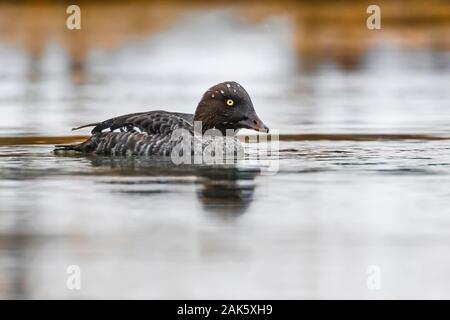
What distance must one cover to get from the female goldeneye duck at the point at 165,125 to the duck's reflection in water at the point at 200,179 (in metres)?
0.12

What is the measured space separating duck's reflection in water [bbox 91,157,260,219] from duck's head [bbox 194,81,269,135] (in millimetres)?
746

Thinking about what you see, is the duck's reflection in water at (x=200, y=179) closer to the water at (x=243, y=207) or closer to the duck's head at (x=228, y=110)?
the water at (x=243, y=207)

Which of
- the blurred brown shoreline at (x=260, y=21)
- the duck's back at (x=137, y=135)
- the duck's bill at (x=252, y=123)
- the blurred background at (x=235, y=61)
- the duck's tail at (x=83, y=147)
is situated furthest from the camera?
the blurred brown shoreline at (x=260, y=21)

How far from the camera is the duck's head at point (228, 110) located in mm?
12688

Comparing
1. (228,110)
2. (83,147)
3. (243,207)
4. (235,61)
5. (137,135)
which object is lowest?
(243,207)

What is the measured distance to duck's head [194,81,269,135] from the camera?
1269 cm

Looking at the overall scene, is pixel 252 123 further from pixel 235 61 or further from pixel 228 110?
pixel 235 61

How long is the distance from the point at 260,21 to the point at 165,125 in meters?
19.9

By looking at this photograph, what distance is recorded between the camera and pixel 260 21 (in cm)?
3206

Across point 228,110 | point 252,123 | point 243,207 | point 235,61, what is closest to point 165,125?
point 228,110

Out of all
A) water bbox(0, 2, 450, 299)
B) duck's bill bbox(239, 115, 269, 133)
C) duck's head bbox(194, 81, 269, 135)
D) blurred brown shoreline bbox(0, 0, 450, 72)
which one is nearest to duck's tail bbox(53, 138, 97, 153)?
water bbox(0, 2, 450, 299)

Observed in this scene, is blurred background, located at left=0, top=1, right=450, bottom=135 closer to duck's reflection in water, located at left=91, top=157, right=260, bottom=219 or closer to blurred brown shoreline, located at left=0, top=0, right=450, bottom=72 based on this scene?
blurred brown shoreline, located at left=0, top=0, right=450, bottom=72

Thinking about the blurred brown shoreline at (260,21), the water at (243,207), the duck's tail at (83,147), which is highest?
the blurred brown shoreline at (260,21)

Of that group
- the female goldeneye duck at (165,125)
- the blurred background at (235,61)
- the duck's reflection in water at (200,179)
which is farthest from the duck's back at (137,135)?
the blurred background at (235,61)
